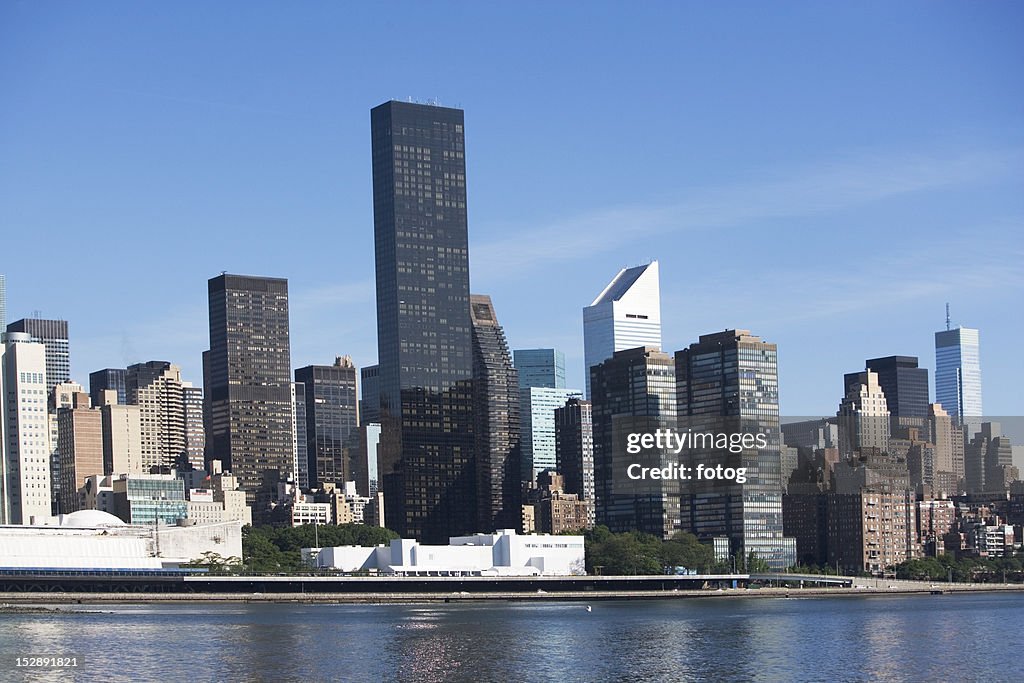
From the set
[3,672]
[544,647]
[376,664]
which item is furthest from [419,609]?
[3,672]

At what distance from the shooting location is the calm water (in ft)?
309

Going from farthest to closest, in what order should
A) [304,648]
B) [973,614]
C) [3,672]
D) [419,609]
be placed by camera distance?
1. [419,609]
2. [973,614]
3. [304,648]
4. [3,672]

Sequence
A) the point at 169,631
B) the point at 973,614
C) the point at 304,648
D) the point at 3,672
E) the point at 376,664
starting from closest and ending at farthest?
the point at 3,672
the point at 376,664
the point at 304,648
the point at 169,631
the point at 973,614

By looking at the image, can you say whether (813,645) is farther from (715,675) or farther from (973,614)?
(973,614)

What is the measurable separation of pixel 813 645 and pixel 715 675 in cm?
2289

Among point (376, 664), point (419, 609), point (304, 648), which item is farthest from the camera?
point (419, 609)

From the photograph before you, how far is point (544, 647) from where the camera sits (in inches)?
4429

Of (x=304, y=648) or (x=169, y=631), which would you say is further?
(x=169, y=631)

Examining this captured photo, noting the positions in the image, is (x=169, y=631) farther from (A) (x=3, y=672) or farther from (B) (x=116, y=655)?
(A) (x=3, y=672)

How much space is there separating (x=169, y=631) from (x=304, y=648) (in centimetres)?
2143

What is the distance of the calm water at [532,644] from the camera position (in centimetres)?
9419

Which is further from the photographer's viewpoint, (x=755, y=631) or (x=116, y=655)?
(x=755, y=631)

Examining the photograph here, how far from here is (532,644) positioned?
115 m

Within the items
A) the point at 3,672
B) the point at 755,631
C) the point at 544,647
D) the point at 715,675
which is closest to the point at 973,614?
the point at 755,631
